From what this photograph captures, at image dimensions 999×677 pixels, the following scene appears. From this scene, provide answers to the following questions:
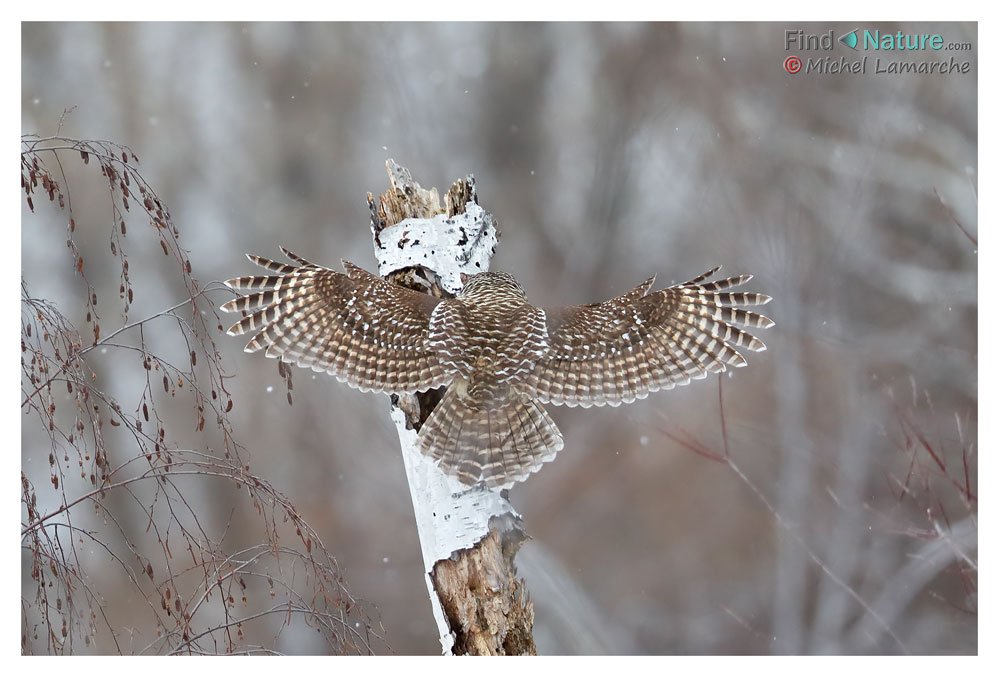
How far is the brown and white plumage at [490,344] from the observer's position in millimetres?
2965

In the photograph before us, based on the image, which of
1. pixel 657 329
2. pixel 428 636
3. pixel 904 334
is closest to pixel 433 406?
pixel 657 329

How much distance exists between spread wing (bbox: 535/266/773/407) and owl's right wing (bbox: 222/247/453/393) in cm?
45

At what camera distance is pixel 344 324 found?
3172 millimetres

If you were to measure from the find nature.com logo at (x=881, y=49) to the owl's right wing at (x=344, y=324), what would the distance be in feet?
7.35

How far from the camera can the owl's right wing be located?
9.99ft

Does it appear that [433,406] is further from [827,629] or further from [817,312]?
[827,629]

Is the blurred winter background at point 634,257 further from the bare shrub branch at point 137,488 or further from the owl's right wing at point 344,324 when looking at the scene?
the owl's right wing at point 344,324

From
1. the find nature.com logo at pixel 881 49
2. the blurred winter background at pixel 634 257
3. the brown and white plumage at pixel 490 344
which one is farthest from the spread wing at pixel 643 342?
the blurred winter background at pixel 634 257

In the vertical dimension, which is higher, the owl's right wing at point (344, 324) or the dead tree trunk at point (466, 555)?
the owl's right wing at point (344, 324)

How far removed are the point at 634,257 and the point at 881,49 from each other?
1.73 meters

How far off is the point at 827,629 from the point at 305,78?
4.22m

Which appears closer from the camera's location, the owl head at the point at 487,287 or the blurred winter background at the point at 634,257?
the owl head at the point at 487,287
